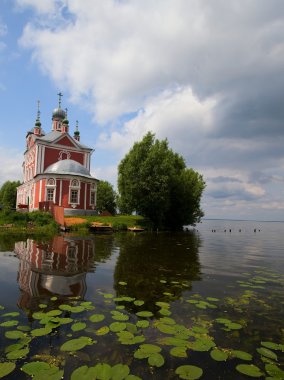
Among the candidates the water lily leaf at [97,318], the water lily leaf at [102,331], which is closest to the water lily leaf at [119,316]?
the water lily leaf at [97,318]

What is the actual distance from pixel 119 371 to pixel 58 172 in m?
42.2

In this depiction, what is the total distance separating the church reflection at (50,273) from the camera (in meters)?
8.49

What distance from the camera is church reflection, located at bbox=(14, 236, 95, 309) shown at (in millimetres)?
8492

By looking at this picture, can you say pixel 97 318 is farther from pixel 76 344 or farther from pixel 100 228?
pixel 100 228

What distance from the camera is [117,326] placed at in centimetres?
616

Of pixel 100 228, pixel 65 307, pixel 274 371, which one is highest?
pixel 100 228

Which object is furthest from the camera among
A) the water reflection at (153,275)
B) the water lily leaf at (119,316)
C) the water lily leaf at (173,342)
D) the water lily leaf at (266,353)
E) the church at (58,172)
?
the church at (58,172)

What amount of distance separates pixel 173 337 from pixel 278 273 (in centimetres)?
951

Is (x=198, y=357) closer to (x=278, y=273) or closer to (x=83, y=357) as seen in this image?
(x=83, y=357)

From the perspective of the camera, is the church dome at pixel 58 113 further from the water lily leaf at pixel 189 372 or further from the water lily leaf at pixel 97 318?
the water lily leaf at pixel 189 372

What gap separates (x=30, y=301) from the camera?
7770 mm

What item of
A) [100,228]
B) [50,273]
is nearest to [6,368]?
[50,273]

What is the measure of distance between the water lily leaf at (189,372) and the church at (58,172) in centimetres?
3514

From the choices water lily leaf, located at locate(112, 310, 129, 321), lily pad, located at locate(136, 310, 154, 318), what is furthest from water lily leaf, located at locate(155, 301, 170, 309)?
water lily leaf, located at locate(112, 310, 129, 321)
